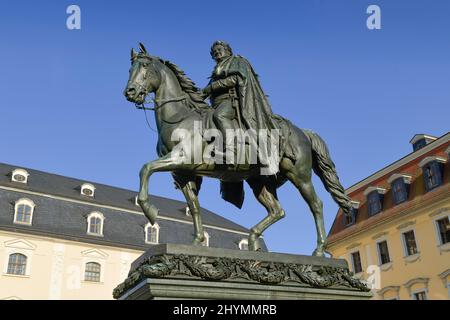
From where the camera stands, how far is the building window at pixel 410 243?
3017cm

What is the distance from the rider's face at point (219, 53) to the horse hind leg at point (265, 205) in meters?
1.92

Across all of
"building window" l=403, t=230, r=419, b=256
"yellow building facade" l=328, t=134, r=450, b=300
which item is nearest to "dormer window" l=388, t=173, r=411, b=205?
"yellow building facade" l=328, t=134, r=450, b=300

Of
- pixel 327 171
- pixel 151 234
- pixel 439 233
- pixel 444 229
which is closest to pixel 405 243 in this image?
pixel 439 233

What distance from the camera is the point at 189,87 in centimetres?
733

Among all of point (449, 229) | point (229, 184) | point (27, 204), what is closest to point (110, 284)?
point (27, 204)

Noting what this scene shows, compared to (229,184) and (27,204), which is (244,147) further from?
(27,204)

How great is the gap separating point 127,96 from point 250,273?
290 centimetres

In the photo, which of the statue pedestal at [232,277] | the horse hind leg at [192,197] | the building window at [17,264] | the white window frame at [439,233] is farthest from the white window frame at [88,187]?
the statue pedestal at [232,277]

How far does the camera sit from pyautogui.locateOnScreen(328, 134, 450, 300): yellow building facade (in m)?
28.5

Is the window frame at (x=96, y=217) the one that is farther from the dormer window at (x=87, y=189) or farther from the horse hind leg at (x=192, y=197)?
the horse hind leg at (x=192, y=197)

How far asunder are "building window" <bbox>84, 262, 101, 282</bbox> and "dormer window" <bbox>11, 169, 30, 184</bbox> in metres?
8.26

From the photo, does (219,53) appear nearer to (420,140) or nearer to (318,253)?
(318,253)

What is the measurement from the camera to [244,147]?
22.3 feet

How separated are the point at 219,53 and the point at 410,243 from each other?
2631cm
